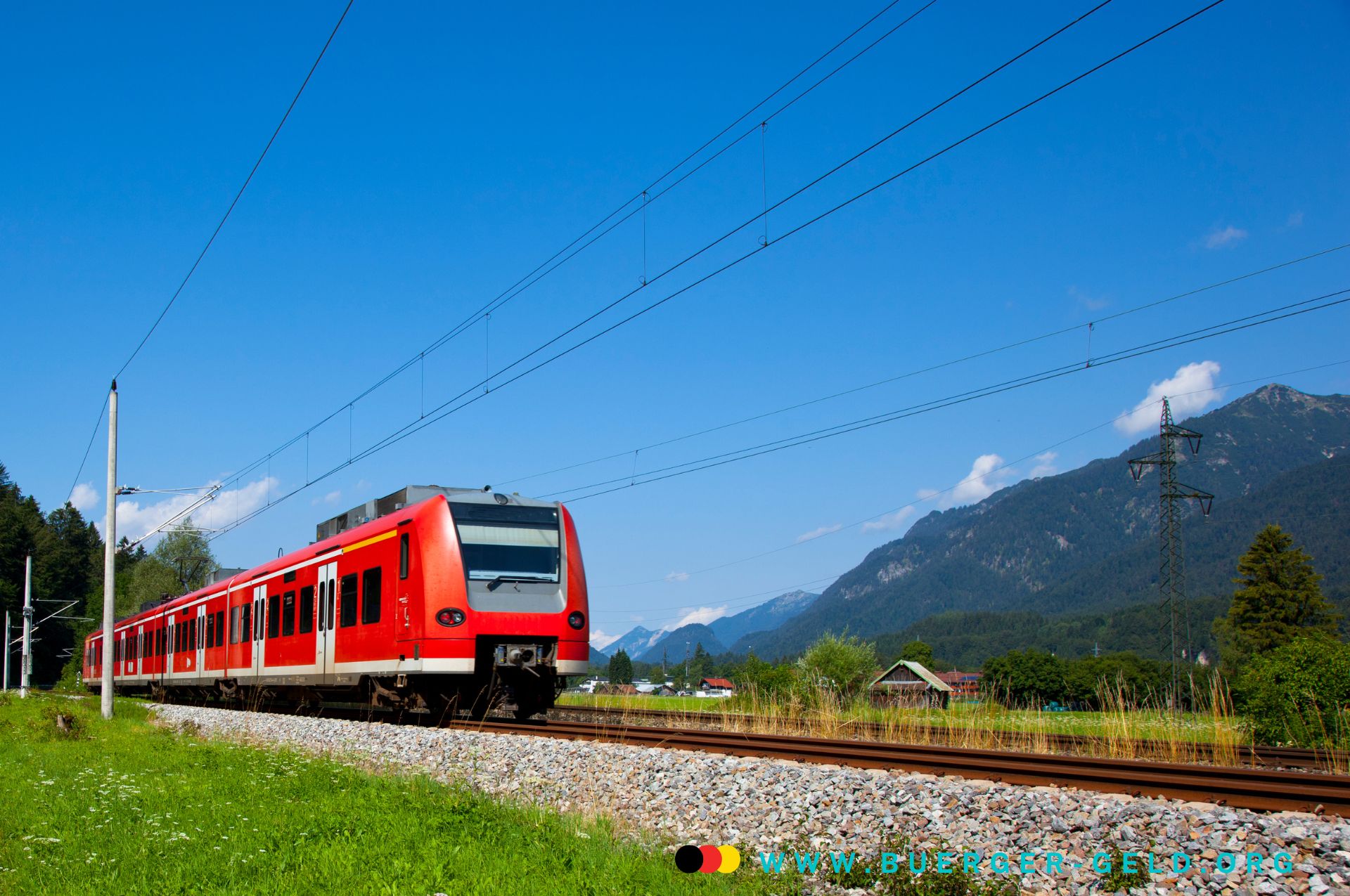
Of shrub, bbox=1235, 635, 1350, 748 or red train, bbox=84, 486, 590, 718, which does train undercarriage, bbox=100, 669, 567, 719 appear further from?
shrub, bbox=1235, 635, 1350, 748

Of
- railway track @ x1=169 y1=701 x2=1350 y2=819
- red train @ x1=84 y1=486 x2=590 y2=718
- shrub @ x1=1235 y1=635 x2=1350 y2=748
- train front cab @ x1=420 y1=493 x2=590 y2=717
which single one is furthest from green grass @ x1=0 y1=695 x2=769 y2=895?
shrub @ x1=1235 y1=635 x2=1350 y2=748

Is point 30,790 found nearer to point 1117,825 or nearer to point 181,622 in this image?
point 1117,825

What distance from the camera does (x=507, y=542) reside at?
56.6 ft

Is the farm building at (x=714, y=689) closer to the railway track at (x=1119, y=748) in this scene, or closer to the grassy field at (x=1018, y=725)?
the grassy field at (x=1018, y=725)

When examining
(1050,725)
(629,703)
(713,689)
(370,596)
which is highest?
(370,596)

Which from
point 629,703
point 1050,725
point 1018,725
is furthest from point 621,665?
point 1018,725

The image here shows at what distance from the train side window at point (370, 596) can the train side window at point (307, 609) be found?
2784 mm

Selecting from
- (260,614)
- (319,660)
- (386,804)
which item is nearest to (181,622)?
(260,614)

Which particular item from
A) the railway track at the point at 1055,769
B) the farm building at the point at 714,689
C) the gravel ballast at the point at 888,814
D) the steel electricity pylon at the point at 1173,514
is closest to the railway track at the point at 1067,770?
the railway track at the point at 1055,769

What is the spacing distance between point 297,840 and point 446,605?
8227 millimetres

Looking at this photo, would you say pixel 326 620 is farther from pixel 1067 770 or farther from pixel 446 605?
pixel 1067 770

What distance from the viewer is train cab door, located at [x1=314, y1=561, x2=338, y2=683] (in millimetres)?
19984

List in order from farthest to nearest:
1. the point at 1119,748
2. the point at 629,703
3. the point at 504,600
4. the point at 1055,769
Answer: the point at 629,703 → the point at 504,600 → the point at 1119,748 → the point at 1055,769

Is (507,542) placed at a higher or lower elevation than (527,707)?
higher
